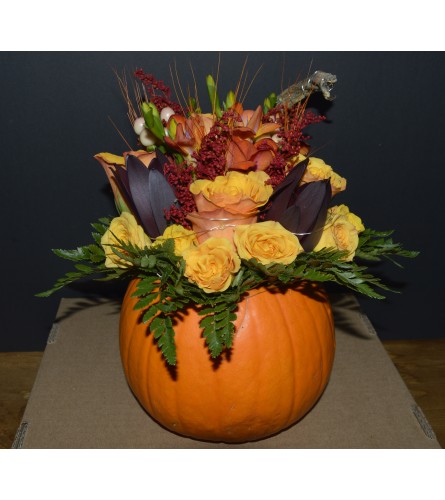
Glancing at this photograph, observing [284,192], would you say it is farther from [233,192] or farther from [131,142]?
[131,142]

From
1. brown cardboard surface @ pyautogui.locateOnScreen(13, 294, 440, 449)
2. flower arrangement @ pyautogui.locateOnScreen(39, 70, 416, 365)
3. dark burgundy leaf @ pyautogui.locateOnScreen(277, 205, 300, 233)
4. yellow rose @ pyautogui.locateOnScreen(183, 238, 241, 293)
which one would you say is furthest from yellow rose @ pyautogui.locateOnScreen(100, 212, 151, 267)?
brown cardboard surface @ pyautogui.locateOnScreen(13, 294, 440, 449)

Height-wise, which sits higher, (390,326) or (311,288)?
(311,288)

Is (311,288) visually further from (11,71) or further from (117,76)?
(11,71)

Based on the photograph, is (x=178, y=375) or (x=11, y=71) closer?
(x=178, y=375)

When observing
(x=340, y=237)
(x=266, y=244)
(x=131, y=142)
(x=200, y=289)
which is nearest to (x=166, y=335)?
(x=200, y=289)

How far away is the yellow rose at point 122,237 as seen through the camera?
3.09 ft

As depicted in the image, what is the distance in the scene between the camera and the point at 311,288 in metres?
1.01

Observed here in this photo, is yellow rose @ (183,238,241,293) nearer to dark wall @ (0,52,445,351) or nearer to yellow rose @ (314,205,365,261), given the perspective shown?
yellow rose @ (314,205,365,261)

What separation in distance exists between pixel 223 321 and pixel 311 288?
0.66 feet

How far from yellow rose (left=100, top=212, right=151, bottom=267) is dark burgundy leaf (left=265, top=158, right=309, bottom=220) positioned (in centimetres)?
19

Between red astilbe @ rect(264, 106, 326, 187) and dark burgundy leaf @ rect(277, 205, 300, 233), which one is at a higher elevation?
red astilbe @ rect(264, 106, 326, 187)

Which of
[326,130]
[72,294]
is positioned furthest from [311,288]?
[72,294]

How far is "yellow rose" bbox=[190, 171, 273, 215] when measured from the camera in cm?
87

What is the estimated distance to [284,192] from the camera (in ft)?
→ 2.98
